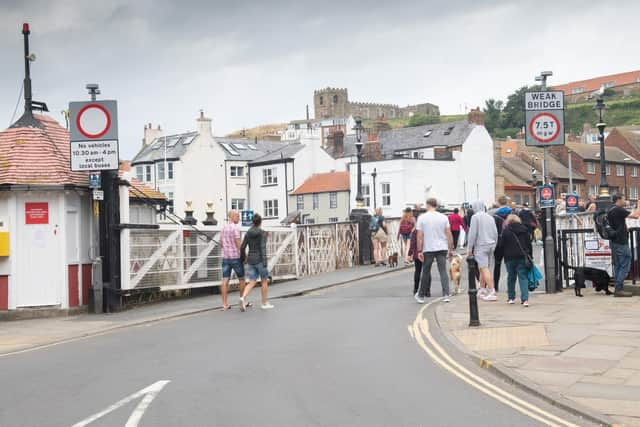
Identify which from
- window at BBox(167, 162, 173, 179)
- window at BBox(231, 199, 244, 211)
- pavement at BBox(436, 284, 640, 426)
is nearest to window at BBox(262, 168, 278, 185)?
window at BBox(231, 199, 244, 211)

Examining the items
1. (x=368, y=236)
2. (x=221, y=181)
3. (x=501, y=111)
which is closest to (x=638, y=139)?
(x=501, y=111)

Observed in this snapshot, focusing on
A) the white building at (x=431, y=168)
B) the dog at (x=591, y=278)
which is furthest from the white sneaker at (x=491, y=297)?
the white building at (x=431, y=168)

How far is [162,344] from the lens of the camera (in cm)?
1227

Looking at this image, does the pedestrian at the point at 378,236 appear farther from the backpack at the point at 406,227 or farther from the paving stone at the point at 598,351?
the paving stone at the point at 598,351

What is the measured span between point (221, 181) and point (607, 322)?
197 ft

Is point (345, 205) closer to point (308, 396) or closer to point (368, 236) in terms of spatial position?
point (368, 236)

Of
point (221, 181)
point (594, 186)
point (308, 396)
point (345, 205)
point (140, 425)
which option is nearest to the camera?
point (140, 425)

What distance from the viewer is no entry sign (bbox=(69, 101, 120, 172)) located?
57.1 ft

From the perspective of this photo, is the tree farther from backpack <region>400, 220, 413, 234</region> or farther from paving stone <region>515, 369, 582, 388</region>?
A: paving stone <region>515, 369, 582, 388</region>

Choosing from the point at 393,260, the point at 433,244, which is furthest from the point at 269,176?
the point at 433,244

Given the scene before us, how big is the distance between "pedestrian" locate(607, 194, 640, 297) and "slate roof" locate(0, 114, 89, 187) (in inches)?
439

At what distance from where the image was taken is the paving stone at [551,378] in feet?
27.7

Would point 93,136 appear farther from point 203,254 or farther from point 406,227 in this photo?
point 406,227

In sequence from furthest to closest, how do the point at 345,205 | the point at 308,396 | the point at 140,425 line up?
the point at 345,205 < the point at 308,396 < the point at 140,425
